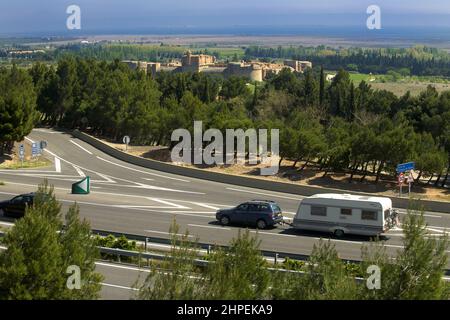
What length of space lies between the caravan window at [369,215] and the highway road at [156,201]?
2.97ft

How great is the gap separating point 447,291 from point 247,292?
158 inches

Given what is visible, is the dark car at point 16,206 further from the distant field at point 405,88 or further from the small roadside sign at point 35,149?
the distant field at point 405,88

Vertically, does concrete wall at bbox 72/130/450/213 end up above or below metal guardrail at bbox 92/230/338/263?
below

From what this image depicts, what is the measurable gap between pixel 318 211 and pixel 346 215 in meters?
1.15

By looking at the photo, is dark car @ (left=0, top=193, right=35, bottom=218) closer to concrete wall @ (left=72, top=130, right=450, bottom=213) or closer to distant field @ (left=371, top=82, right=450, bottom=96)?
concrete wall @ (left=72, top=130, right=450, bottom=213)

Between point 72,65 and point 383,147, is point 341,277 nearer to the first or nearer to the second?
point 383,147

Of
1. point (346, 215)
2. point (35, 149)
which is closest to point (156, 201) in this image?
point (346, 215)

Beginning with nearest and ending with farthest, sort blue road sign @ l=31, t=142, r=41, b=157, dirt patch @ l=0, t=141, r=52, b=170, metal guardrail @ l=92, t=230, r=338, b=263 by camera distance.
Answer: metal guardrail @ l=92, t=230, r=338, b=263
dirt patch @ l=0, t=141, r=52, b=170
blue road sign @ l=31, t=142, r=41, b=157

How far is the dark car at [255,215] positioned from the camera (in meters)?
27.8

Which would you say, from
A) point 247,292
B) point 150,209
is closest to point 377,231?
point 150,209

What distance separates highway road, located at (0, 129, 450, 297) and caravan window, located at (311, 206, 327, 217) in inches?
35.5

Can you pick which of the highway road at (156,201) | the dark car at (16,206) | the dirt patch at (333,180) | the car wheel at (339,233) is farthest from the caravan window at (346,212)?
the dark car at (16,206)

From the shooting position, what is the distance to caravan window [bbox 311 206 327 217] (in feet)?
87.9

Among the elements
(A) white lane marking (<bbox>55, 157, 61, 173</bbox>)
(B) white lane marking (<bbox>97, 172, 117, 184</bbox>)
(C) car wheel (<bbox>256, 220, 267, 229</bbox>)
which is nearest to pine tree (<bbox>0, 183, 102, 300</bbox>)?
(C) car wheel (<bbox>256, 220, 267, 229</bbox>)
